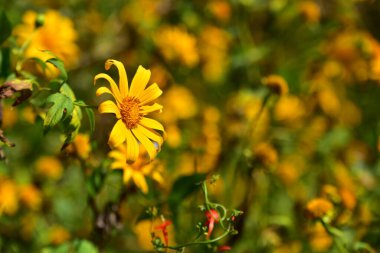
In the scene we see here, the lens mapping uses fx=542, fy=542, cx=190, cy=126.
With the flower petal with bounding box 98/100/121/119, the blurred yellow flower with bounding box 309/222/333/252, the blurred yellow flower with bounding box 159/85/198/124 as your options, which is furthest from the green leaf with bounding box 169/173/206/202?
the blurred yellow flower with bounding box 159/85/198/124

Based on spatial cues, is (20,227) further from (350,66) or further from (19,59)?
(350,66)

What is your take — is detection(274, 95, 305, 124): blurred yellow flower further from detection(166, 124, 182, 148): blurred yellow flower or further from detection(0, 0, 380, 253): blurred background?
detection(166, 124, 182, 148): blurred yellow flower

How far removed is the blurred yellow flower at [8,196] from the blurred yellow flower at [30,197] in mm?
27

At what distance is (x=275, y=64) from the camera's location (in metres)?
2.74

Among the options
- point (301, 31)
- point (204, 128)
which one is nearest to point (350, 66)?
point (301, 31)

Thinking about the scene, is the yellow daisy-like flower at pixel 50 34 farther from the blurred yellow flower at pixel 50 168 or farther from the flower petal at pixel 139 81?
the flower petal at pixel 139 81

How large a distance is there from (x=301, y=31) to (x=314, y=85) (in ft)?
1.13

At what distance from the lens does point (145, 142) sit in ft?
3.87

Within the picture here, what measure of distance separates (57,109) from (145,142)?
0.68 feet

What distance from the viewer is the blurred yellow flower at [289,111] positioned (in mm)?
2572

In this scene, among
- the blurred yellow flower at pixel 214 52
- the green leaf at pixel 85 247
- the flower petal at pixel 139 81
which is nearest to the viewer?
the flower petal at pixel 139 81

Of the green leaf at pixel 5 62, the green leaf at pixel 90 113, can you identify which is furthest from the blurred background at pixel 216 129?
the green leaf at pixel 90 113

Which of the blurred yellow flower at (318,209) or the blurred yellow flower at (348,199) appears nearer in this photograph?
the blurred yellow flower at (318,209)

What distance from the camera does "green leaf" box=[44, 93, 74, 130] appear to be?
1.07m
